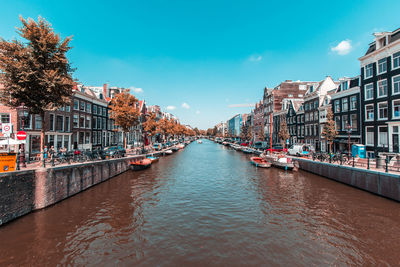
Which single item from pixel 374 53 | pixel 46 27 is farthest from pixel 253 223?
pixel 374 53

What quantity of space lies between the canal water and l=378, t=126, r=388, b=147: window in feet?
46.8

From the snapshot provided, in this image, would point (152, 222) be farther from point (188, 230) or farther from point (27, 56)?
point (27, 56)

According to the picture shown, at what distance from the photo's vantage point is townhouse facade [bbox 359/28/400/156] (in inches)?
1058

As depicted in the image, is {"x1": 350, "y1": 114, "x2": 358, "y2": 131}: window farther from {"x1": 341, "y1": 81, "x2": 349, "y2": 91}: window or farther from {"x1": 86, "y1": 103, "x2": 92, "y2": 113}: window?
{"x1": 86, "y1": 103, "x2": 92, "y2": 113}: window

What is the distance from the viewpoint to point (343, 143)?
37.9 m

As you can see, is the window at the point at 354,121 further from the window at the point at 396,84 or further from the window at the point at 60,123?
the window at the point at 60,123

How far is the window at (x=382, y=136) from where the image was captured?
28244mm

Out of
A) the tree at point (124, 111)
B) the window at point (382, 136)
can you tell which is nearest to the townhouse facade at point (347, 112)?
the window at point (382, 136)

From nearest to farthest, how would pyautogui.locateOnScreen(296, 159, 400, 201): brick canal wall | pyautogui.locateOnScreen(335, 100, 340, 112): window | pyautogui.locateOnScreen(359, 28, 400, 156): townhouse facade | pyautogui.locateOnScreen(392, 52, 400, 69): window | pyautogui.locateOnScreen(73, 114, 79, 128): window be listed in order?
pyautogui.locateOnScreen(296, 159, 400, 201): brick canal wall → pyautogui.locateOnScreen(392, 52, 400, 69): window → pyautogui.locateOnScreen(359, 28, 400, 156): townhouse facade → pyautogui.locateOnScreen(73, 114, 79, 128): window → pyautogui.locateOnScreen(335, 100, 340, 112): window

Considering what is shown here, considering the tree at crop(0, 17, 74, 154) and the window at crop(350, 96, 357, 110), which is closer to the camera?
the tree at crop(0, 17, 74, 154)

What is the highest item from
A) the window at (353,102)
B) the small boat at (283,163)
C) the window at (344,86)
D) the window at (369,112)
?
the window at (344,86)

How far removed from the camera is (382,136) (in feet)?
94.9

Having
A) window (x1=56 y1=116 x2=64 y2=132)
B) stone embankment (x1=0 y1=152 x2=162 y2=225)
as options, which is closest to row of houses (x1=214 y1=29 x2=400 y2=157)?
stone embankment (x1=0 y1=152 x2=162 y2=225)

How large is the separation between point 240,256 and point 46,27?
22400mm
